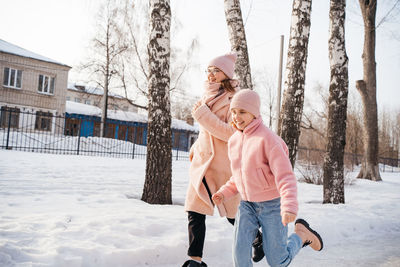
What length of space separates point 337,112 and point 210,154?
4.80 metres

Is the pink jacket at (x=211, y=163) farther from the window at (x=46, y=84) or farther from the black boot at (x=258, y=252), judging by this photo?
the window at (x=46, y=84)

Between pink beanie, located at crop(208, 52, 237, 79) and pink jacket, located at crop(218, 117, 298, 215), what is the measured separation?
699 millimetres

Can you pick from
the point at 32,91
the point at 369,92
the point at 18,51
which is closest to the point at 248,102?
the point at 369,92

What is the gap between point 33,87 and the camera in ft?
81.3

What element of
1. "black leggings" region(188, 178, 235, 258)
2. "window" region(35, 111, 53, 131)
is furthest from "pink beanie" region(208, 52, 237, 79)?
"window" region(35, 111, 53, 131)

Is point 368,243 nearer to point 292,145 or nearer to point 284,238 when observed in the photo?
point 292,145

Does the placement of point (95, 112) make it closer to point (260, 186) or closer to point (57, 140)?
point (57, 140)

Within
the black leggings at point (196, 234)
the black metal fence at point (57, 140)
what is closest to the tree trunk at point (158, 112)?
the black leggings at point (196, 234)

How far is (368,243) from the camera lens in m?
4.33

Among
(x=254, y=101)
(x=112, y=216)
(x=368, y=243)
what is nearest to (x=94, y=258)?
(x=112, y=216)

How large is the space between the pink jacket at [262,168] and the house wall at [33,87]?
2588 cm

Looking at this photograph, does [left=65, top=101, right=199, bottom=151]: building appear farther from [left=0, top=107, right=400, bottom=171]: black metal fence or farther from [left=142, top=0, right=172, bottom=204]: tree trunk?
[left=142, top=0, right=172, bottom=204]: tree trunk

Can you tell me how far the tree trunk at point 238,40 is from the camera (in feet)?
20.5

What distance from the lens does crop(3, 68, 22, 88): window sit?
23.7 m
